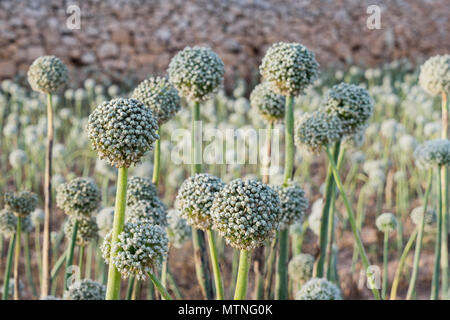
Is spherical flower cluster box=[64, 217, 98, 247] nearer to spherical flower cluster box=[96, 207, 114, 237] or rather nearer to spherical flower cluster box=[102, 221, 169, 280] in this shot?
spherical flower cluster box=[96, 207, 114, 237]

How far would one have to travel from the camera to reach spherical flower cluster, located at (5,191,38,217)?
122 cm

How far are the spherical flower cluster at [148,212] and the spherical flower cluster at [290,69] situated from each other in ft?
1.19

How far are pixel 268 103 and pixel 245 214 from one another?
2.07 feet

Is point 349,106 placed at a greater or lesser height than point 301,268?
greater

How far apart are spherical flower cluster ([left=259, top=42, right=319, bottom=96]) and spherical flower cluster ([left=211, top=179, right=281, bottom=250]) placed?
0.41 m

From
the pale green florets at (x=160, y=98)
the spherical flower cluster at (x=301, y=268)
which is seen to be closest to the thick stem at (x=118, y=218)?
the pale green florets at (x=160, y=98)

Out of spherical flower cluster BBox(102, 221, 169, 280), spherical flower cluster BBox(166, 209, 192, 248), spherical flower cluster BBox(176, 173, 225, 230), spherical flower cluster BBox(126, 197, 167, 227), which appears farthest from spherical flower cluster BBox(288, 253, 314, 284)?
spherical flower cluster BBox(102, 221, 169, 280)

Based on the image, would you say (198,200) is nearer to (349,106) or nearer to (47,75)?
(349,106)

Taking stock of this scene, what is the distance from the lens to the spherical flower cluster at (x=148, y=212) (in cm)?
98

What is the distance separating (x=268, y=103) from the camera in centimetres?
128

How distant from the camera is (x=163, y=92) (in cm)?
113

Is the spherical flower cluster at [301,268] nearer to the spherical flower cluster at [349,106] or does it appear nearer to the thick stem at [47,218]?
the spherical flower cluster at [349,106]

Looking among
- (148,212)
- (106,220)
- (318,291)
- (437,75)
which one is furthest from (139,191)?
(437,75)
